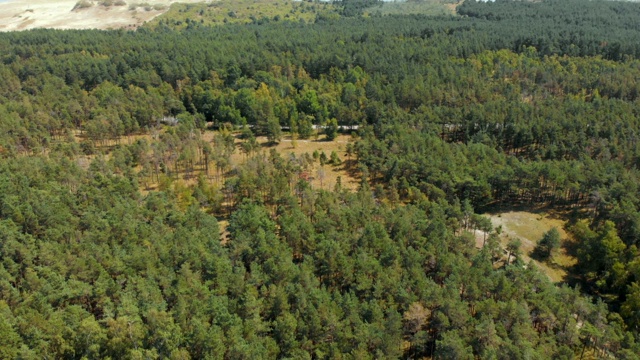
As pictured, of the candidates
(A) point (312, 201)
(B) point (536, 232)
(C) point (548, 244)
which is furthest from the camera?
(B) point (536, 232)

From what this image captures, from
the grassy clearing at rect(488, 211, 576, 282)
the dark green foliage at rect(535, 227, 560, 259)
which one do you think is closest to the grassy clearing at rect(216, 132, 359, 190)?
the grassy clearing at rect(488, 211, 576, 282)

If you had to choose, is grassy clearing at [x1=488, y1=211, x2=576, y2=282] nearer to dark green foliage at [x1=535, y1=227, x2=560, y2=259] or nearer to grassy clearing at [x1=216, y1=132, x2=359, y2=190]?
dark green foliage at [x1=535, y1=227, x2=560, y2=259]

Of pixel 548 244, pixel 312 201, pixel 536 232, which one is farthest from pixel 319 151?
pixel 548 244

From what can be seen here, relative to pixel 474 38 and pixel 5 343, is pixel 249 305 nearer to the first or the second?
pixel 5 343

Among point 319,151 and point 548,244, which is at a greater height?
point 319,151

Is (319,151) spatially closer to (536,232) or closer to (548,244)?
(536,232)

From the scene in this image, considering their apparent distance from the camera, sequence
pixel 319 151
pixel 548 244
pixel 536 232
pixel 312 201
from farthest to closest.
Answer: pixel 319 151, pixel 536 232, pixel 312 201, pixel 548 244
